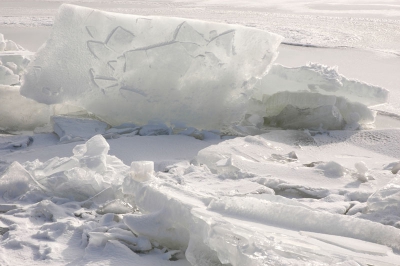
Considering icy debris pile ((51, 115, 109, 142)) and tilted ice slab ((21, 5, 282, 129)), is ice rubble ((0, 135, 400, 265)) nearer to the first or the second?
icy debris pile ((51, 115, 109, 142))

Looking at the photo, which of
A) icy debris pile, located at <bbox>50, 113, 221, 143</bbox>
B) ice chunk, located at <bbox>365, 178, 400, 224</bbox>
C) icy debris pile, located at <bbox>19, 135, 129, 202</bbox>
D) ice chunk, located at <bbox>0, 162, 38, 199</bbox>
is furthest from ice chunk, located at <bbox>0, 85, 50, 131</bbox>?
ice chunk, located at <bbox>365, 178, 400, 224</bbox>

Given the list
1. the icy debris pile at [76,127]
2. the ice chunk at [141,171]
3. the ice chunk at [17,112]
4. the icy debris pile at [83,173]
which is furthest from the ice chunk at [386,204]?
the ice chunk at [17,112]

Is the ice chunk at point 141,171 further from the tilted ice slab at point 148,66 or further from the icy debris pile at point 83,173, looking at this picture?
the tilted ice slab at point 148,66

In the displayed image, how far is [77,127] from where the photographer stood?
9.80ft

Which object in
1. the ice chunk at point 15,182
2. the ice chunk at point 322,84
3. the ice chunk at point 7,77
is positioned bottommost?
the ice chunk at point 15,182

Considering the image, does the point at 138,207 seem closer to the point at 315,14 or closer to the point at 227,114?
the point at 227,114

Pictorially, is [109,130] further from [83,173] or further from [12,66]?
[12,66]

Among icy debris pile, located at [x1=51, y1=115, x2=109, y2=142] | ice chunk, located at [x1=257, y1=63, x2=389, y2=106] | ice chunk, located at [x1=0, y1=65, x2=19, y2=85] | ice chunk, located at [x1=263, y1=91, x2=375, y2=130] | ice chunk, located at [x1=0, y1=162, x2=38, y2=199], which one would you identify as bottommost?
icy debris pile, located at [x1=51, y1=115, x2=109, y2=142]

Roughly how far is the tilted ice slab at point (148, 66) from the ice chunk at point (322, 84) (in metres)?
0.19

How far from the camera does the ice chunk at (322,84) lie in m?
3.13

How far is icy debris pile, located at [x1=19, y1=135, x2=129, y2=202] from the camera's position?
83.2 inches

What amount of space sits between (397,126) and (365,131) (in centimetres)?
27

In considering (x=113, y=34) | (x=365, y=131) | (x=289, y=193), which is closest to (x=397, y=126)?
(x=365, y=131)

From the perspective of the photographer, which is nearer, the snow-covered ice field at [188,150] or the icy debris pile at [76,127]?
the snow-covered ice field at [188,150]
